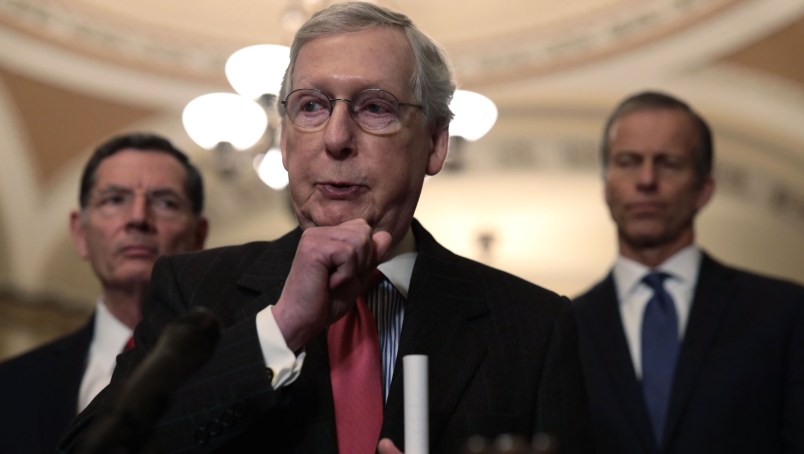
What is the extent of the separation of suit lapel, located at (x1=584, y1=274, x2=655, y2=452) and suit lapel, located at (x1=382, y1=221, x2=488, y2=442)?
1113 millimetres

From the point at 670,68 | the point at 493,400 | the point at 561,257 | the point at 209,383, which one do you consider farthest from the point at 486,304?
the point at 561,257

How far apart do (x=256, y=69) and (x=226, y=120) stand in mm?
632

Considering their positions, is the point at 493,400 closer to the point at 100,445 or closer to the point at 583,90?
the point at 100,445

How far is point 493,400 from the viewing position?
2326mm

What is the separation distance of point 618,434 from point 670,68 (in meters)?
Answer: 7.24

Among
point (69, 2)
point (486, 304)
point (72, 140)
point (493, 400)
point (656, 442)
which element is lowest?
point (656, 442)

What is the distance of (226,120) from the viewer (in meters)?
7.59

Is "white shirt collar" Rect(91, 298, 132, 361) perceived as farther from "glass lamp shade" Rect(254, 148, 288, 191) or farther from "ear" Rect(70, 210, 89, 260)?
"glass lamp shade" Rect(254, 148, 288, 191)

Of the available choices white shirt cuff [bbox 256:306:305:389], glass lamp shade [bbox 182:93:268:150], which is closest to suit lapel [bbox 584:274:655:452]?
white shirt cuff [bbox 256:306:305:389]

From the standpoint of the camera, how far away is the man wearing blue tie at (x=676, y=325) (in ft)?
11.2

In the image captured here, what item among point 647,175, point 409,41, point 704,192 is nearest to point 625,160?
point 647,175

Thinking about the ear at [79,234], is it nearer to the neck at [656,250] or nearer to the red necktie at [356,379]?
the neck at [656,250]

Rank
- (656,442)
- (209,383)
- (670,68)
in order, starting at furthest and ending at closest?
1. (670,68)
2. (656,442)
3. (209,383)

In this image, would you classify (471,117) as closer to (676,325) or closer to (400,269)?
(676,325)
